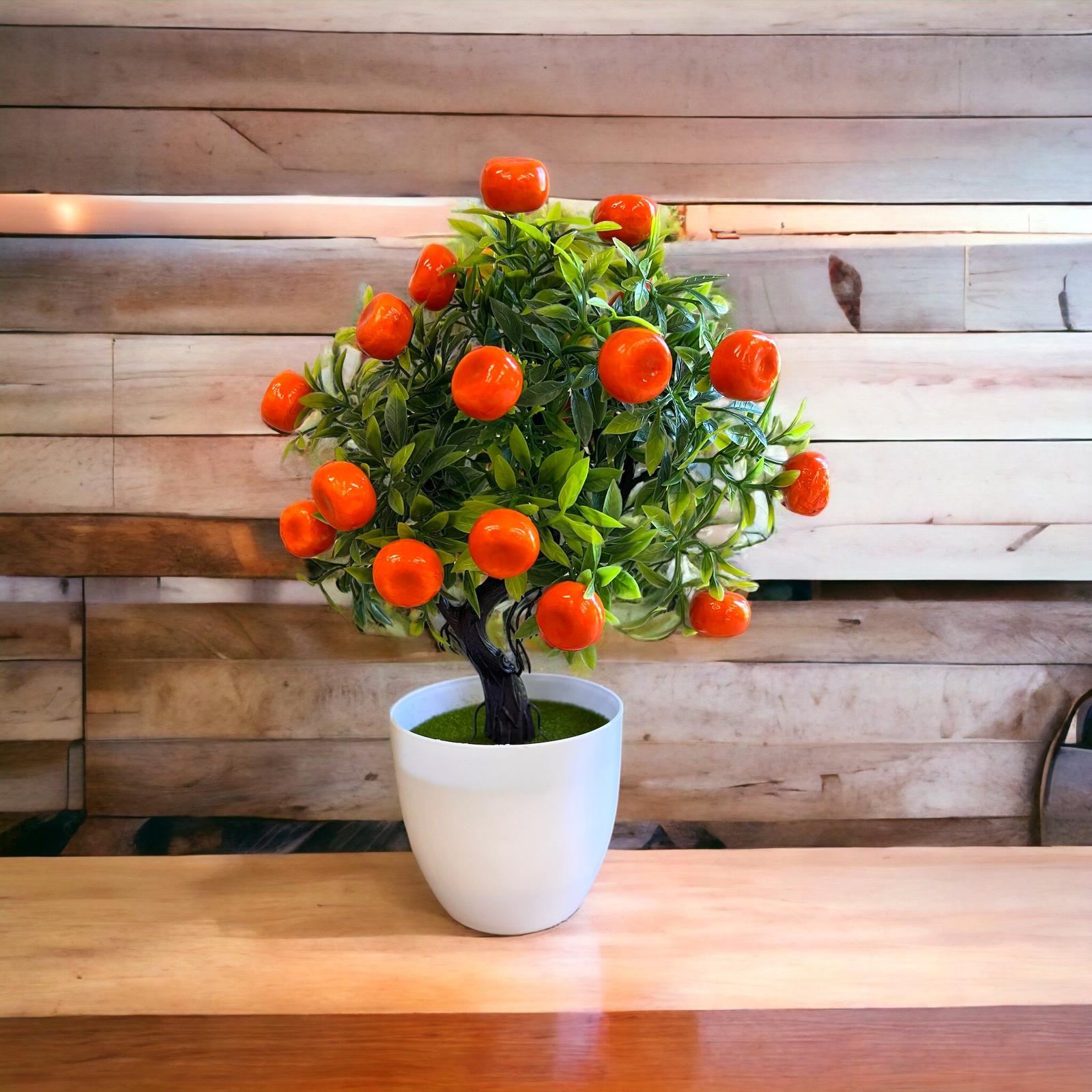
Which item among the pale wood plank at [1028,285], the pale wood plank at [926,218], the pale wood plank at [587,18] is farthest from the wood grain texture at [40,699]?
the pale wood plank at [1028,285]

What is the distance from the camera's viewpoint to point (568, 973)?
68 cm

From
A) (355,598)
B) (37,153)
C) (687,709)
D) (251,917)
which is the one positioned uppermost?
(37,153)

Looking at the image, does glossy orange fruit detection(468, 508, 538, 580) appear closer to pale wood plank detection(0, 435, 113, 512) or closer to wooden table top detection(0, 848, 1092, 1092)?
wooden table top detection(0, 848, 1092, 1092)

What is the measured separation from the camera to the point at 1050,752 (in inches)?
38.4

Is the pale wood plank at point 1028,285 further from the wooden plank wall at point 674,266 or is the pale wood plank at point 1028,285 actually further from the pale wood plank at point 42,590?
the pale wood plank at point 42,590

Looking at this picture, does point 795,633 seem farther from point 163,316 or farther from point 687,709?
point 163,316

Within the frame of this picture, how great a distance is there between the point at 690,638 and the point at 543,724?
27cm

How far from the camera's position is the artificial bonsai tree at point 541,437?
0.55 m

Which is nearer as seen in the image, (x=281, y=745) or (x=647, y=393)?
(x=647, y=393)

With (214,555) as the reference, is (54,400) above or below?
above

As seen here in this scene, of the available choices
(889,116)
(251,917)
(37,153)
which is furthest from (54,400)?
(889,116)

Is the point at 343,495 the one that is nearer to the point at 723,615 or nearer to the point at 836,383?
the point at 723,615

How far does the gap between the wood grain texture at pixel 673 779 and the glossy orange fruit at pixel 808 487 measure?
0.42m

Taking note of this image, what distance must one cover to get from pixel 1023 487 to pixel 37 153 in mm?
1173
